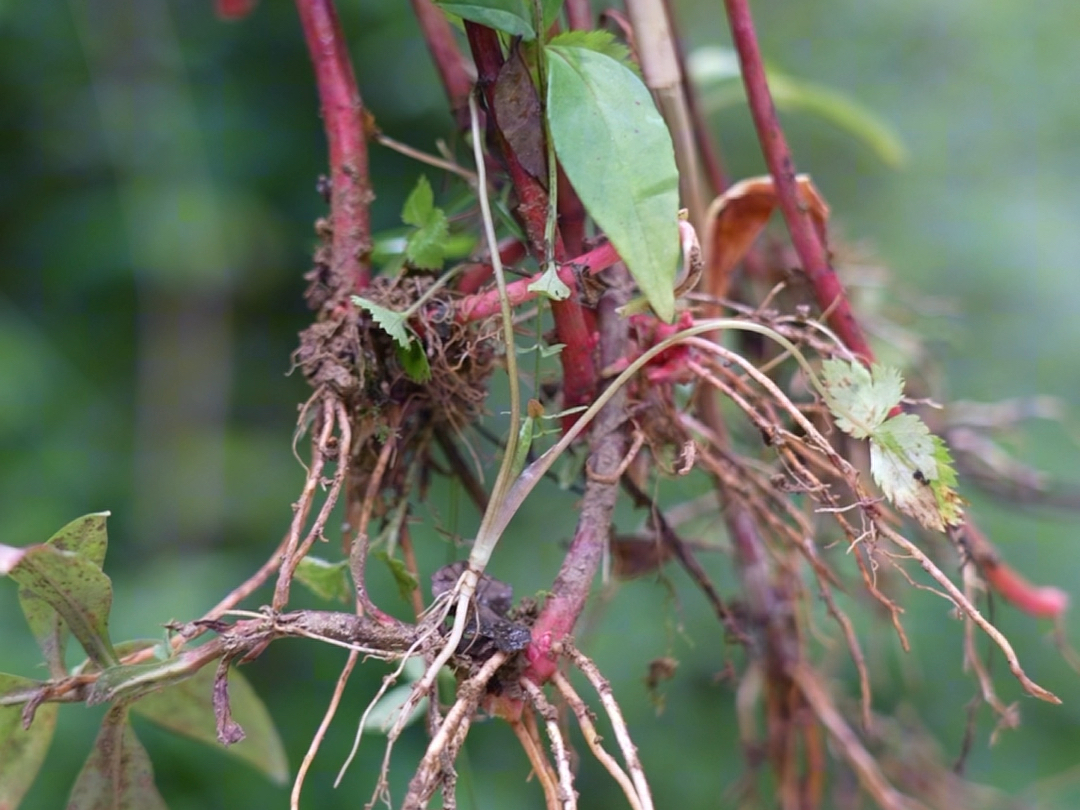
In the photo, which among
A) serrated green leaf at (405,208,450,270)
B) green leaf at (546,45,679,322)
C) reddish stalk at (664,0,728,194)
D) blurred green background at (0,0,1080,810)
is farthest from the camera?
blurred green background at (0,0,1080,810)

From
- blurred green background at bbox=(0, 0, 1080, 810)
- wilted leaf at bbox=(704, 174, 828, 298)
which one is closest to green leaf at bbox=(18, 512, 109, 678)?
wilted leaf at bbox=(704, 174, 828, 298)

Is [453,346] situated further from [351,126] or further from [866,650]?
[866,650]

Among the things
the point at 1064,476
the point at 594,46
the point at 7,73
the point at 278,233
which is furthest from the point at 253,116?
the point at 1064,476

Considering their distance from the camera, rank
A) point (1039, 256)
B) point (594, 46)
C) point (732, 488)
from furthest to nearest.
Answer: point (1039, 256)
point (732, 488)
point (594, 46)

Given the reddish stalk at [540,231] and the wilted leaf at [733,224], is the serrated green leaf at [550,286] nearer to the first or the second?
the reddish stalk at [540,231]

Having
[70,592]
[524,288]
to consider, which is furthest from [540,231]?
[70,592]

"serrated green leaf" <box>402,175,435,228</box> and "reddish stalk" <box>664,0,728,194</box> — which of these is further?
"reddish stalk" <box>664,0,728,194</box>

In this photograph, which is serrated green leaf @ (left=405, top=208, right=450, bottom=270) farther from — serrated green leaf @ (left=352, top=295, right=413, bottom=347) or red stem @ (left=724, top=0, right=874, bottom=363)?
red stem @ (left=724, top=0, right=874, bottom=363)

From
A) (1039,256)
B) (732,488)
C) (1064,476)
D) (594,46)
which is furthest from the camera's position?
(1039,256)

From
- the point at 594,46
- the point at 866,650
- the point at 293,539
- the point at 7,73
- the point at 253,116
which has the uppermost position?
the point at 7,73
